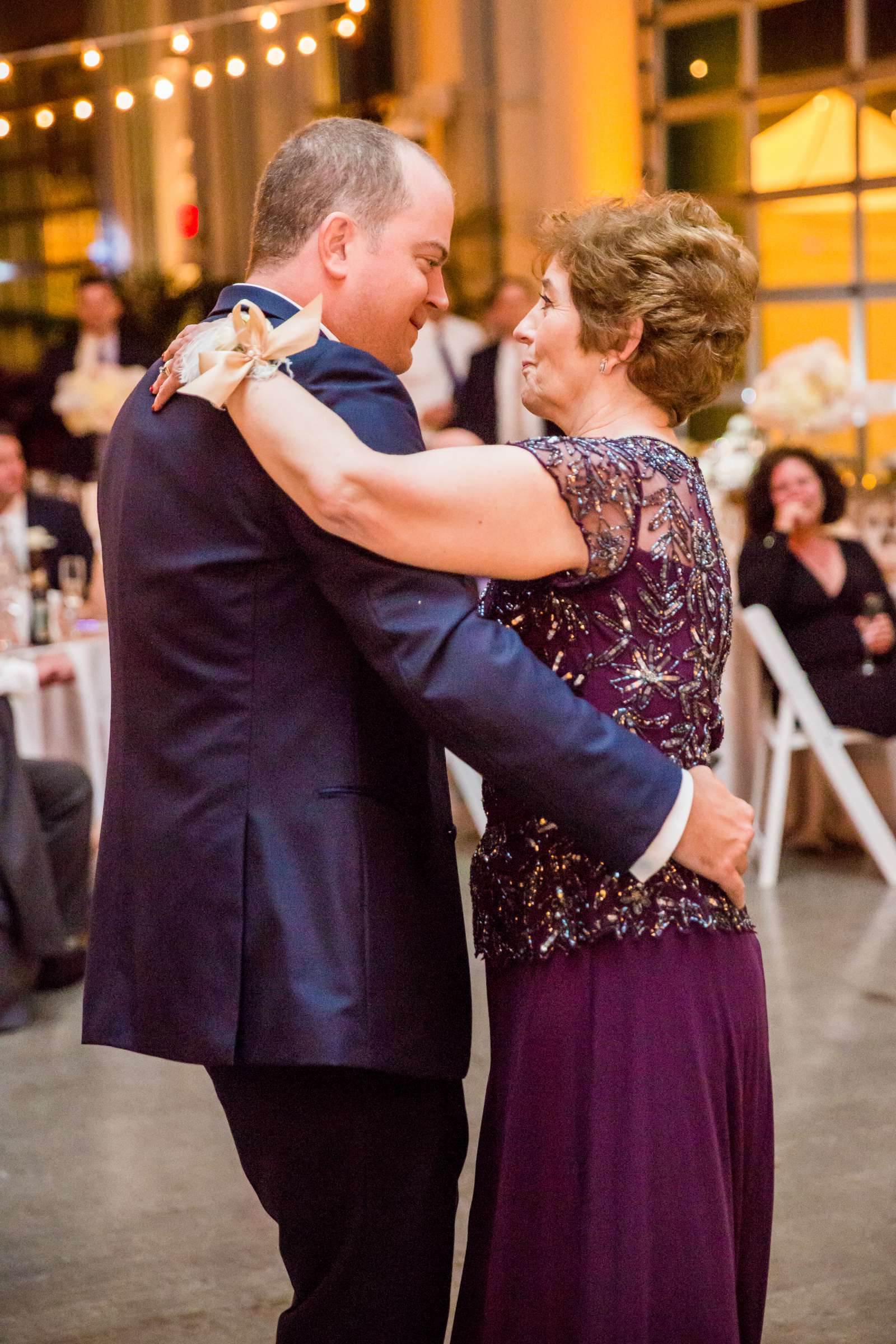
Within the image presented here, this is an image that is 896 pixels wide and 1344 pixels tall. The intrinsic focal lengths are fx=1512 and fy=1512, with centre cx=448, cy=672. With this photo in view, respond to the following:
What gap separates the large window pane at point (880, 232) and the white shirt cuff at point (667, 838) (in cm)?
813

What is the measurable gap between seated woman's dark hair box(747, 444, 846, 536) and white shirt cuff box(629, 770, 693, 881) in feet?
13.0

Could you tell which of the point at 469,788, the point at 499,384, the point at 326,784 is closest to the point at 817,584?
the point at 469,788

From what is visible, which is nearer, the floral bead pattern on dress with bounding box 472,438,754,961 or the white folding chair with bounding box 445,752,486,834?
the floral bead pattern on dress with bounding box 472,438,754,961

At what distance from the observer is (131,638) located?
144 centimetres

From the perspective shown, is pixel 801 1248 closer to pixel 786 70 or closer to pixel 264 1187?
pixel 264 1187

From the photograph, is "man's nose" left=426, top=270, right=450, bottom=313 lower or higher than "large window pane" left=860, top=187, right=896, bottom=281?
lower

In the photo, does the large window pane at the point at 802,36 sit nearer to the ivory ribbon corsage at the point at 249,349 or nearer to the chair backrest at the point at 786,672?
the chair backrest at the point at 786,672

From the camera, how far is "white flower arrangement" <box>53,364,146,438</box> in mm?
6211

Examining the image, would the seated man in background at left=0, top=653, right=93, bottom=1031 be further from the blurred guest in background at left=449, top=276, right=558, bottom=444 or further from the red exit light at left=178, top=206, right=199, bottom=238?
the red exit light at left=178, top=206, right=199, bottom=238

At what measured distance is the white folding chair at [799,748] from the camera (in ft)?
15.6

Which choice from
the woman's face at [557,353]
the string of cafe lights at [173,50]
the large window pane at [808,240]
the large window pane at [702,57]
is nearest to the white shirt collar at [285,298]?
the woman's face at [557,353]

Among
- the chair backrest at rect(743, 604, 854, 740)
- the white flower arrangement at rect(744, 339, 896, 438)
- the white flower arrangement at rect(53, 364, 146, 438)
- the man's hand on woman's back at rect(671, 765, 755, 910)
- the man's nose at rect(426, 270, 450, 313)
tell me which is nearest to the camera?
the man's hand on woman's back at rect(671, 765, 755, 910)

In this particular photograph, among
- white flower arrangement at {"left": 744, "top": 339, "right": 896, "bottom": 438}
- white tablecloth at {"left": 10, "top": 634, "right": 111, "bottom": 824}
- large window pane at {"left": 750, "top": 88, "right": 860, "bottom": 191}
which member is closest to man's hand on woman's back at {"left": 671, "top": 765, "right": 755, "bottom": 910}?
white tablecloth at {"left": 10, "top": 634, "right": 111, "bottom": 824}

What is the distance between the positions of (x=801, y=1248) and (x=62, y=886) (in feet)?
7.70
